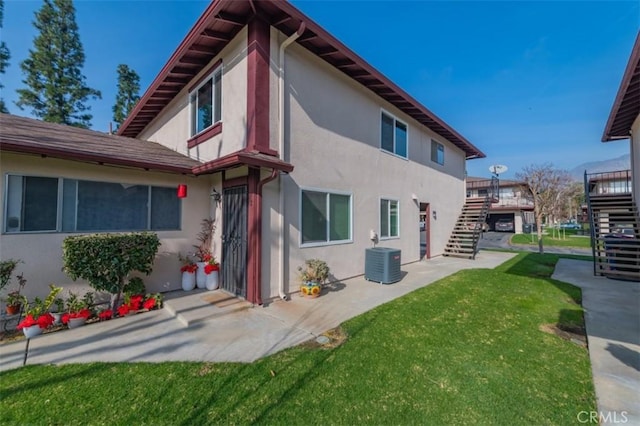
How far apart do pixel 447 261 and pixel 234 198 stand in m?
9.26

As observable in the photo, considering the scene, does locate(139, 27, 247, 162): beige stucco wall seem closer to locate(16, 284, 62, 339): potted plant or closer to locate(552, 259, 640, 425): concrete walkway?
locate(16, 284, 62, 339): potted plant

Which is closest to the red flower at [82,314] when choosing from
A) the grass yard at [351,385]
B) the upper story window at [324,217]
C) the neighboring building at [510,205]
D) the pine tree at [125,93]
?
the grass yard at [351,385]

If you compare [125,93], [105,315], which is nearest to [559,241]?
[105,315]

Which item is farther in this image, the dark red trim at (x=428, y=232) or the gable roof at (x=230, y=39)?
the dark red trim at (x=428, y=232)

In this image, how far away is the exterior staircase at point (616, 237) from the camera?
8.38 meters

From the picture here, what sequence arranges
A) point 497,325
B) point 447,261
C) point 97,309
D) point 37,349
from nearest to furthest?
point 37,349, point 497,325, point 97,309, point 447,261

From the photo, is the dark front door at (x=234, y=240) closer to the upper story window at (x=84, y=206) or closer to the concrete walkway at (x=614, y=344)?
the upper story window at (x=84, y=206)

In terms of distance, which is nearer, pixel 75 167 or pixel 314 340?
pixel 314 340

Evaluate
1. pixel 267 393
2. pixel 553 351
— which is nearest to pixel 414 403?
pixel 267 393

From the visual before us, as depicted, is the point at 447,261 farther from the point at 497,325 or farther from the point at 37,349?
the point at 37,349

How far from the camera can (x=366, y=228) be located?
8.33 meters

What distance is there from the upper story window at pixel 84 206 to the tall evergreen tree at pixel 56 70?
68.9 ft

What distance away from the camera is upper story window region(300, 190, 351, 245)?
6.51 m

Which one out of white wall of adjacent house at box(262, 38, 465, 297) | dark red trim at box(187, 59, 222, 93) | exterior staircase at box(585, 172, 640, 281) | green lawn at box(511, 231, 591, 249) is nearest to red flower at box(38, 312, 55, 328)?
white wall of adjacent house at box(262, 38, 465, 297)
